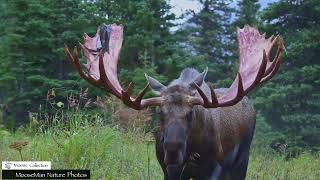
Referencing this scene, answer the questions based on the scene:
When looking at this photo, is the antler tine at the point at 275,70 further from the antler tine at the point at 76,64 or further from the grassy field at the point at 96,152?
the antler tine at the point at 76,64

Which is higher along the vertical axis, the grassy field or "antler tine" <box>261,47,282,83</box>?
"antler tine" <box>261,47,282,83</box>

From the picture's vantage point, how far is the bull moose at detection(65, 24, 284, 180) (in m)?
4.76

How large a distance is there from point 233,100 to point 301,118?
37.5ft

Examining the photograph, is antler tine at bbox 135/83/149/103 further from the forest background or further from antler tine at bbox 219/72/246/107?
the forest background

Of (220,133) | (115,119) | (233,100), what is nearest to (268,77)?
(233,100)

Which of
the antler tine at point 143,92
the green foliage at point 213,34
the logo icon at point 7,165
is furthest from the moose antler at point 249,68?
the green foliage at point 213,34

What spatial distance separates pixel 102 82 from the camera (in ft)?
17.4

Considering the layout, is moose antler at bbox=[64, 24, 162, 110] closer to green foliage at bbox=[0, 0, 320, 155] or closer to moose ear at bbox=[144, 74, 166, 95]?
moose ear at bbox=[144, 74, 166, 95]

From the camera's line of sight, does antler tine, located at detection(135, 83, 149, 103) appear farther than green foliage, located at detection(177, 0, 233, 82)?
No

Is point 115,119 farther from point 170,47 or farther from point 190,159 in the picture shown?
point 170,47

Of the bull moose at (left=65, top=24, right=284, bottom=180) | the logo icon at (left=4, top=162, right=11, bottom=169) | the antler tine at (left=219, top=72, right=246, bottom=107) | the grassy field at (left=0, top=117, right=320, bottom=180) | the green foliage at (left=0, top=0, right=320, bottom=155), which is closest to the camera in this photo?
the bull moose at (left=65, top=24, right=284, bottom=180)

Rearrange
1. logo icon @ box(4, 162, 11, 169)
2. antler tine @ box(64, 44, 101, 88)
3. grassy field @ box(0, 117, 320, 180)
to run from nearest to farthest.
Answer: antler tine @ box(64, 44, 101, 88)
logo icon @ box(4, 162, 11, 169)
grassy field @ box(0, 117, 320, 180)

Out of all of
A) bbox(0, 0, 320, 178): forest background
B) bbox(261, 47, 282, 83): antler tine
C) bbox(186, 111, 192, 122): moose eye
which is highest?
bbox(261, 47, 282, 83): antler tine

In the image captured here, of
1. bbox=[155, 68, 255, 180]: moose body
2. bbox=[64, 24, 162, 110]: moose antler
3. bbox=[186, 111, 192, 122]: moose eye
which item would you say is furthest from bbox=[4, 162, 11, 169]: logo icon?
bbox=[186, 111, 192, 122]: moose eye
